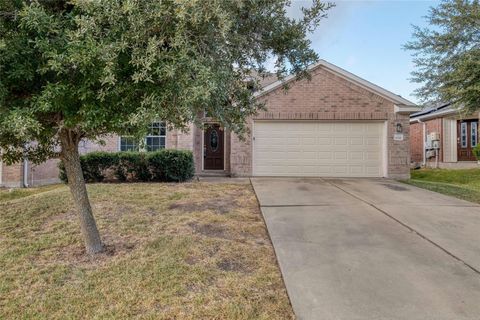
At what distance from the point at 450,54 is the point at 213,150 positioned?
9.52m

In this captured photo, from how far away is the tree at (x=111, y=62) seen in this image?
315cm

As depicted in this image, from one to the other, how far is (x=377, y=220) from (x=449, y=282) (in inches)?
99.1

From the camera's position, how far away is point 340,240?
5438mm

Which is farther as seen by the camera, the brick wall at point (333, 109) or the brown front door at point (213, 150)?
the brown front door at point (213, 150)

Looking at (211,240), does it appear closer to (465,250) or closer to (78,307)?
→ (78,307)

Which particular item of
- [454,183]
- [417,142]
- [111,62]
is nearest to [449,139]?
[417,142]

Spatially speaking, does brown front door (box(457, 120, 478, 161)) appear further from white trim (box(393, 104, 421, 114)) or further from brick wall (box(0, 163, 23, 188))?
brick wall (box(0, 163, 23, 188))

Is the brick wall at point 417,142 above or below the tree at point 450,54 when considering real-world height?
below

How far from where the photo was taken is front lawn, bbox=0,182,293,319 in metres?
3.56

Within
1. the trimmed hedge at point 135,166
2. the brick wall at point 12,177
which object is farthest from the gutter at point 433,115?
the brick wall at point 12,177

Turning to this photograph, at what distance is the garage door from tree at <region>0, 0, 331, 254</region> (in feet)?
30.4

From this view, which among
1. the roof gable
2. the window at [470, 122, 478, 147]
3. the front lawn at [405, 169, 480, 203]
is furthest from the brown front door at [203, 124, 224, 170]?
the window at [470, 122, 478, 147]

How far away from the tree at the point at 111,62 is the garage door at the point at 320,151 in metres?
9.28

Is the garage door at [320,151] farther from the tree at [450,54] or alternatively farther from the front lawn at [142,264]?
the front lawn at [142,264]
